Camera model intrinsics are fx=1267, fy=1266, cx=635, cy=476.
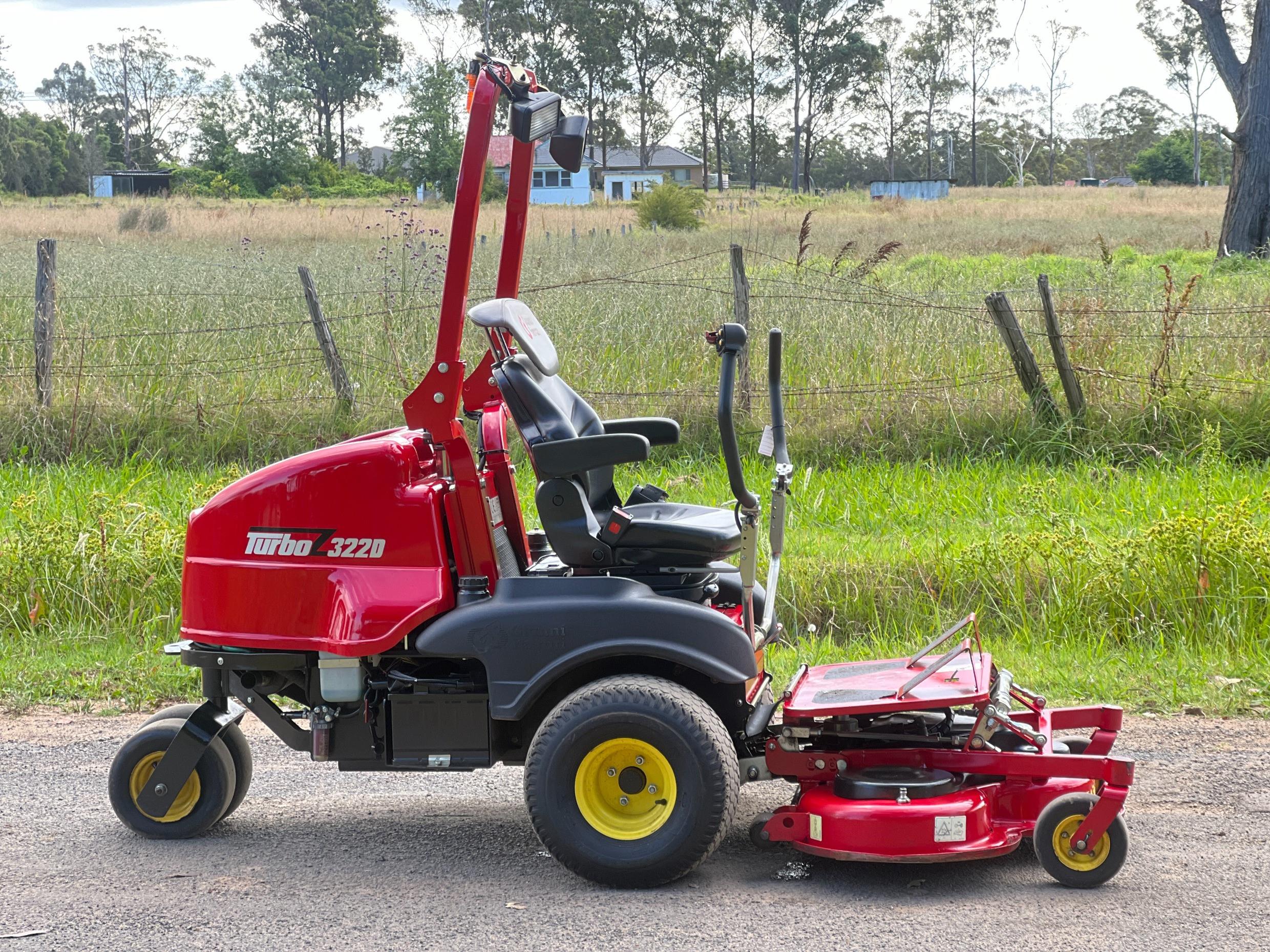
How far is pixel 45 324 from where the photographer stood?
905cm

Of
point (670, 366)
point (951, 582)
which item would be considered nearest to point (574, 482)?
point (951, 582)

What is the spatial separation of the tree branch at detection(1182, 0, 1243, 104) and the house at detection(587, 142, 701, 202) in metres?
40.8

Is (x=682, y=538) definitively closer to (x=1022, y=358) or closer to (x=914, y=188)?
(x=1022, y=358)

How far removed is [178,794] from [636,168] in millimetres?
64892

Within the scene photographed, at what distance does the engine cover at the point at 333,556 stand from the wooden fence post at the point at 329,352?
522cm

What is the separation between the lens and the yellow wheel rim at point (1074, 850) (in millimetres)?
3531

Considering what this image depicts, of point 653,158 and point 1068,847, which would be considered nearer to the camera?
point 1068,847

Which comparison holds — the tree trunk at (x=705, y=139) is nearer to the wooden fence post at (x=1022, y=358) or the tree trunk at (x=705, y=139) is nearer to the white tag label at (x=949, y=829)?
the wooden fence post at (x=1022, y=358)

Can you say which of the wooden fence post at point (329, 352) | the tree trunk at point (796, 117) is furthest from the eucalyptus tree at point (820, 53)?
the wooden fence post at point (329, 352)

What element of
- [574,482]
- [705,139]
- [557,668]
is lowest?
[557,668]

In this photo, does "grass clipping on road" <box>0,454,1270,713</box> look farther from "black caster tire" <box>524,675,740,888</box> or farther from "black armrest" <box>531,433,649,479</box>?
"black armrest" <box>531,433,649,479</box>

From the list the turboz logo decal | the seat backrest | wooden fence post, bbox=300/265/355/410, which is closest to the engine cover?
the turboz logo decal

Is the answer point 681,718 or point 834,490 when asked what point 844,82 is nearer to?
point 834,490

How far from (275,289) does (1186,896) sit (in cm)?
1042
